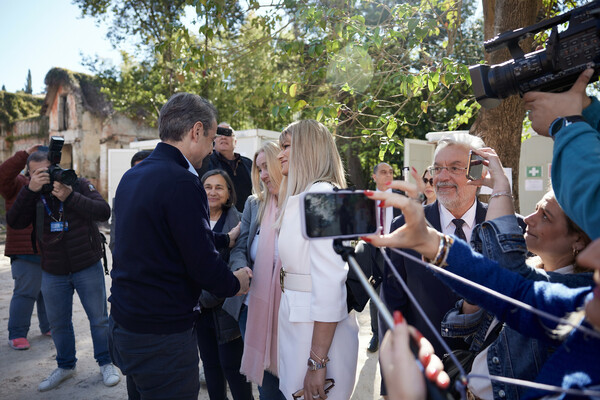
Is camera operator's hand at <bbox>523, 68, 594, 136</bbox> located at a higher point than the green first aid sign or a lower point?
higher

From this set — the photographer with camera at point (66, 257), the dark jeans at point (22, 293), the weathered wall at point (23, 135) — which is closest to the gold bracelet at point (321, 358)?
the photographer with camera at point (66, 257)

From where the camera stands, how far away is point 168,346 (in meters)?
2.12

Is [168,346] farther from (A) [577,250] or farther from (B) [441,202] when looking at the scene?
(A) [577,250]

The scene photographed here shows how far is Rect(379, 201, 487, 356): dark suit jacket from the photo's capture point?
2.18 meters

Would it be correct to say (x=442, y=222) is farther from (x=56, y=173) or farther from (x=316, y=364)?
(x=56, y=173)

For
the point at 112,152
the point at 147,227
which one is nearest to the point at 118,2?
the point at 112,152

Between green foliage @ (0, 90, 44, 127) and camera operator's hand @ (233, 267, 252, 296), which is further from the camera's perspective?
green foliage @ (0, 90, 44, 127)

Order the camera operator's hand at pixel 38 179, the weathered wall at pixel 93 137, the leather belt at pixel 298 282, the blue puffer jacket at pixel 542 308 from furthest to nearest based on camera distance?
1. the weathered wall at pixel 93 137
2. the camera operator's hand at pixel 38 179
3. the leather belt at pixel 298 282
4. the blue puffer jacket at pixel 542 308

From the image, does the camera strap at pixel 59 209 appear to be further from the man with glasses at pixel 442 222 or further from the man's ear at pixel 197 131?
the man with glasses at pixel 442 222

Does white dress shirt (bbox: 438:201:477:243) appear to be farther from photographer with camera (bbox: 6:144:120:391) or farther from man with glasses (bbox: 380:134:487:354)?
photographer with camera (bbox: 6:144:120:391)

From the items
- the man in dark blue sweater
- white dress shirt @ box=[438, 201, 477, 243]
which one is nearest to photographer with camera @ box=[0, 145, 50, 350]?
the man in dark blue sweater

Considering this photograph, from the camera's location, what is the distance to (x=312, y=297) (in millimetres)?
2078

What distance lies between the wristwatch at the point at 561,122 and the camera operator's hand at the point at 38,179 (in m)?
3.73

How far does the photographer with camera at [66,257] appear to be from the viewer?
Answer: 3809mm
